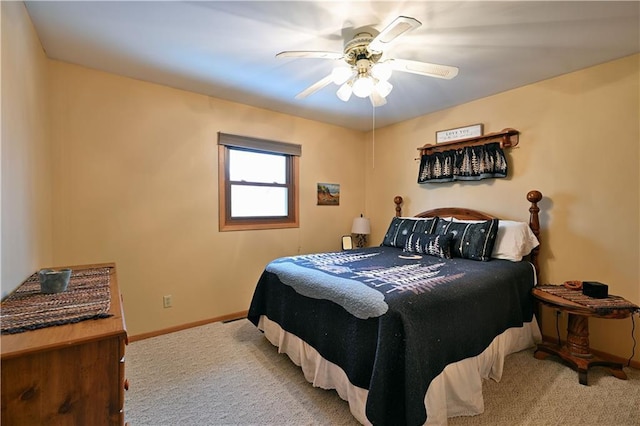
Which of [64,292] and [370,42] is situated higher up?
[370,42]

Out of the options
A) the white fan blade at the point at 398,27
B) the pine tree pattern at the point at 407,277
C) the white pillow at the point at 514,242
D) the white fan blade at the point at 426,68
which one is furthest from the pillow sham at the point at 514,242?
the white fan blade at the point at 398,27

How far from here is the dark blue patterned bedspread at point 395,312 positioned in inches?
55.7

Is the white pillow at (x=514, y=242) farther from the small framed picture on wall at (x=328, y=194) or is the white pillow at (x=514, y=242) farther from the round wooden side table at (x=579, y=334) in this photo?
the small framed picture on wall at (x=328, y=194)

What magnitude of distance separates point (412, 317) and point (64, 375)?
1.43 m

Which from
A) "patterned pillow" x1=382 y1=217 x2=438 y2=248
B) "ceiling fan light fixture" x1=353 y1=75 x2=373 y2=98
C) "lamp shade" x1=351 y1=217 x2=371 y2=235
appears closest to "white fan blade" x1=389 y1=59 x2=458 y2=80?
"ceiling fan light fixture" x1=353 y1=75 x2=373 y2=98

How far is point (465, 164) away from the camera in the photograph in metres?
3.21

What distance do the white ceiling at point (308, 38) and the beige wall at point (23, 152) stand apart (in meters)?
0.27

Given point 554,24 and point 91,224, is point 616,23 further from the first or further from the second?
point 91,224

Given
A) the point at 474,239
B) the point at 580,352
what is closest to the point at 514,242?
the point at 474,239

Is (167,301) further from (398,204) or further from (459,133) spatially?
(459,133)

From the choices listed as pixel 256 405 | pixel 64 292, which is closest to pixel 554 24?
pixel 256 405

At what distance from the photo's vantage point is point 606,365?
7.06 ft

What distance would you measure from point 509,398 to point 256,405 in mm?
1612

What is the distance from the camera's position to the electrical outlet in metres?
2.81
